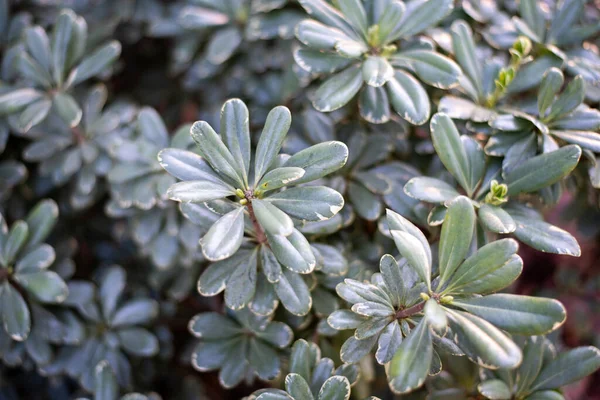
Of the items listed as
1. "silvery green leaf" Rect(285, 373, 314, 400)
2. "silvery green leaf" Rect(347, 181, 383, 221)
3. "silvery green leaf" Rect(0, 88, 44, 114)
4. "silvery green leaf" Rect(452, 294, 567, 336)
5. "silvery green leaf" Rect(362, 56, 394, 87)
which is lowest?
"silvery green leaf" Rect(285, 373, 314, 400)

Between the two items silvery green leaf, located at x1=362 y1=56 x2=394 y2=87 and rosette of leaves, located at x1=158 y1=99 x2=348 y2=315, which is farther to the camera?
silvery green leaf, located at x1=362 y1=56 x2=394 y2=87

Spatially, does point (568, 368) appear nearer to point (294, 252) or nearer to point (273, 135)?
point (294, 252)

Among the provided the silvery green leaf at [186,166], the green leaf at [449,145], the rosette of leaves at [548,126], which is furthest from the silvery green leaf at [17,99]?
the rosette of leaves at [548,126]

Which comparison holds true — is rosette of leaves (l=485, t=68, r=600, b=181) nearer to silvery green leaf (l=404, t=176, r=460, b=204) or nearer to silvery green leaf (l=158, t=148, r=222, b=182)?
silvery green leaf (l=404, t=176, r=460, b=204)

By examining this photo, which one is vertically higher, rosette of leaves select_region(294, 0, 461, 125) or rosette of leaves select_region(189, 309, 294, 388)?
rosette of leaves select_region(294, 0, 461, 125)

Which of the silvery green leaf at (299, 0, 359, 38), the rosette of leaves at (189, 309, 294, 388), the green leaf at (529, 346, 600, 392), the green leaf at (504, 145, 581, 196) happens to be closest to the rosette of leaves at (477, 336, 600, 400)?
the green leaf at (529, 346, 600, 392)

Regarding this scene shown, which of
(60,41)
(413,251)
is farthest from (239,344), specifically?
(60,41)

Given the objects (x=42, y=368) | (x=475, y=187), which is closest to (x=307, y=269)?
(x=475, y=187)
